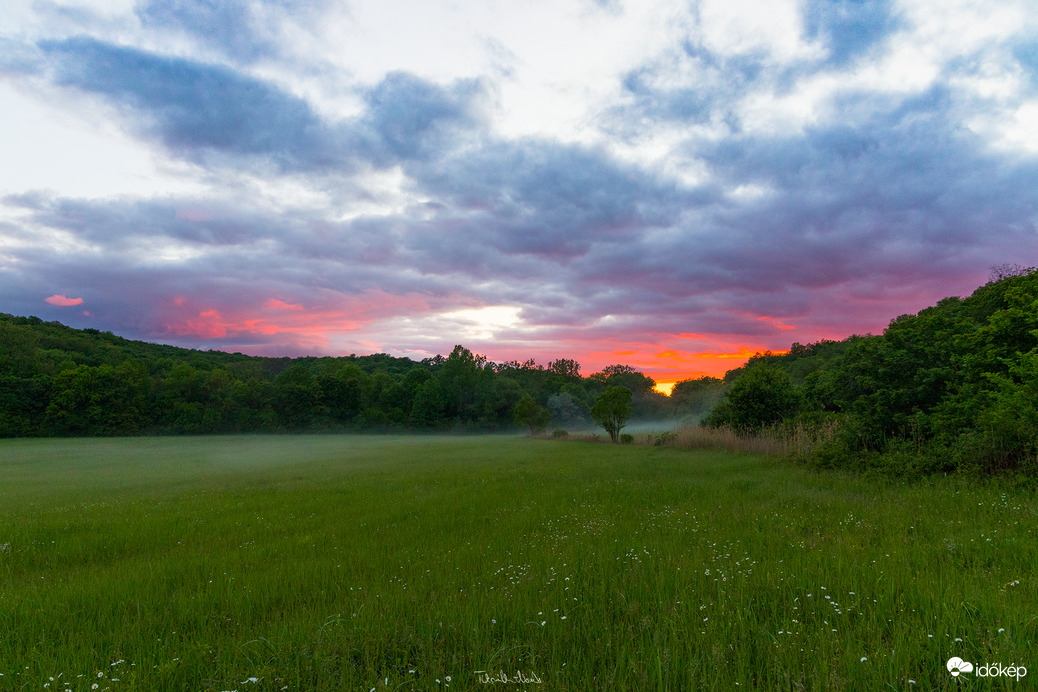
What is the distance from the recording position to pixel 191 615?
4973 mm

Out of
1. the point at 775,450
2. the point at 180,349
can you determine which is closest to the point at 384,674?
the point at 775,450

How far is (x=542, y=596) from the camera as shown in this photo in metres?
4.91

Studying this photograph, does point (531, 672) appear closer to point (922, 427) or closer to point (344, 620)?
point (344, 620)

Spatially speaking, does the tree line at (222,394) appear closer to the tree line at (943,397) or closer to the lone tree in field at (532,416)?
the lone tree in field at (532,416)

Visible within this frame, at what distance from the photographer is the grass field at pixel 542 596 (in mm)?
3393

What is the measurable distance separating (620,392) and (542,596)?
3786 centimetres

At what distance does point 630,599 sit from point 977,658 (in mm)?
2632

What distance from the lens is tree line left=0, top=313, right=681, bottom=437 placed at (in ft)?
200

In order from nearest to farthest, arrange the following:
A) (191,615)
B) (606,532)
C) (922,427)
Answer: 1. (191,615)
2. (606,532)
3. (922,427)

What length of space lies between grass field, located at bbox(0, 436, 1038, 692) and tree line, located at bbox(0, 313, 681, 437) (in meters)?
39.7

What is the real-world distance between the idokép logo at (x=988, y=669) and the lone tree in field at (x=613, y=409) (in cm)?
3896
